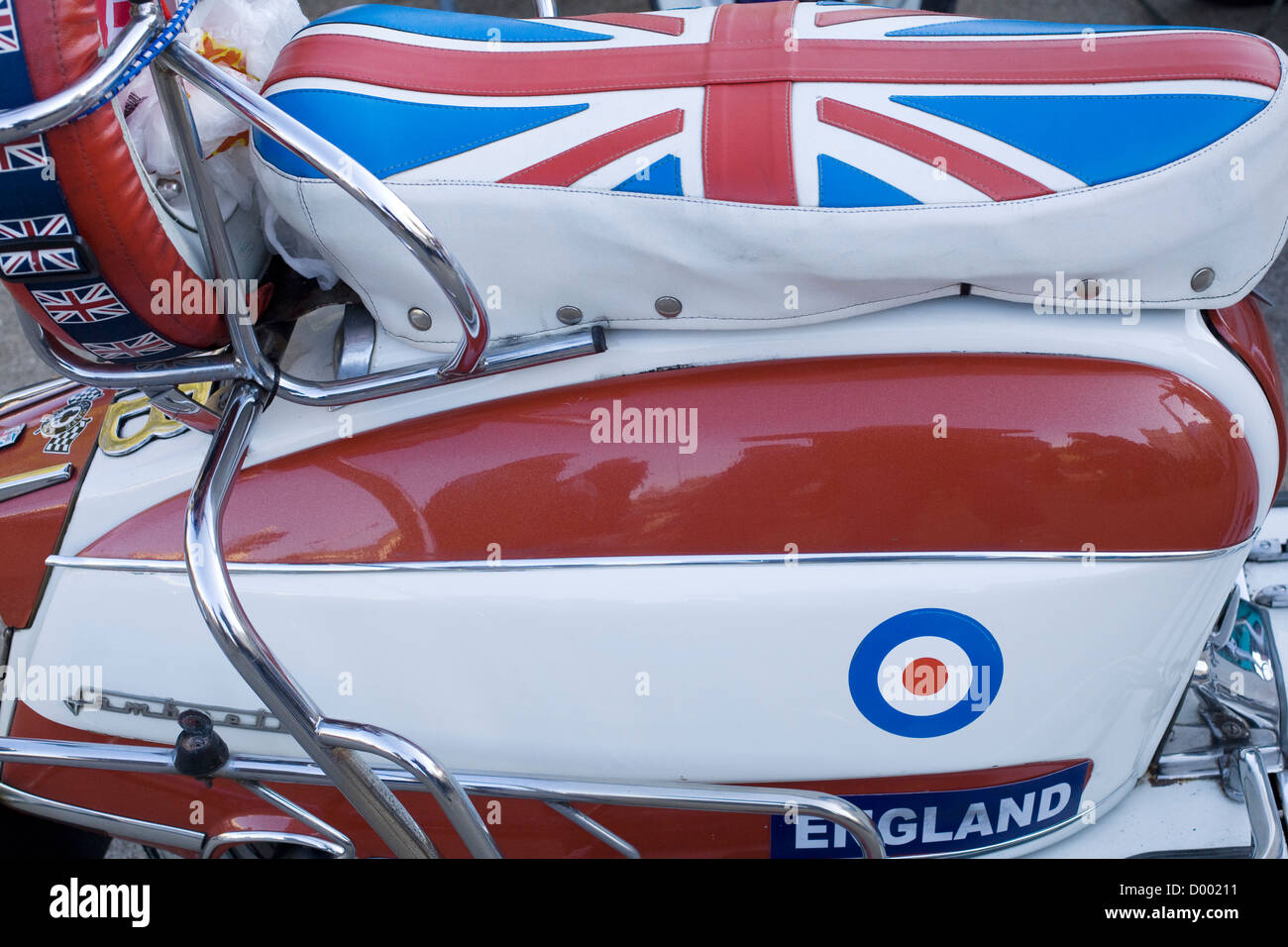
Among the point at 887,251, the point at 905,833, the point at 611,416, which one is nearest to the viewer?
the point at 887,251

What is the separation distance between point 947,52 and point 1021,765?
836mm

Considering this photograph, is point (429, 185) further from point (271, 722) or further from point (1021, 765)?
point (1021, 765)

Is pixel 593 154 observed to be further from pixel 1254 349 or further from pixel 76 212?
pixel 1254 349

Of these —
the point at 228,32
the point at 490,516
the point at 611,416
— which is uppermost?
the point at 228,32

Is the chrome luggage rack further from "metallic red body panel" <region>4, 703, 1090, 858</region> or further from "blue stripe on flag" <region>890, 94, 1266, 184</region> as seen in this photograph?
"blue stripe on flag" <region>890, 94, 1266, 184</region>

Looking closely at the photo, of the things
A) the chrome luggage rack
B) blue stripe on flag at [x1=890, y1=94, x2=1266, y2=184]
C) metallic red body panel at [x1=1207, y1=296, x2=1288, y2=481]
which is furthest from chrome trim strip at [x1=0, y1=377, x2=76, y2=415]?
metallic red body panel at [x1=1207, y1=296, x2=1288, y2=481]

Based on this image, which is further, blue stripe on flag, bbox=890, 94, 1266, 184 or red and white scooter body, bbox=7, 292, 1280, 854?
red and white scooter body, bbox=7, 292, 1280, 854

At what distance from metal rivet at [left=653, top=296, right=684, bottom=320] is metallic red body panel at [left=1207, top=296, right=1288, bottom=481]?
598mm

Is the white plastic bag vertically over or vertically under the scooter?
over

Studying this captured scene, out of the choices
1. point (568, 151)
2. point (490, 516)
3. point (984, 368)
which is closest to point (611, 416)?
point (490, 516)

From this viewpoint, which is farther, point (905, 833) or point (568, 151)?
point (905, 833)

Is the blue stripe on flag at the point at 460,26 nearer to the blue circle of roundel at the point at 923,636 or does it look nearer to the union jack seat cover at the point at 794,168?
the union jack seat cover at the point at 794,168

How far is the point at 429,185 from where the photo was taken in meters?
1.16

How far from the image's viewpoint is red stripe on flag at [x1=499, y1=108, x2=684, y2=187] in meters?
1.15
